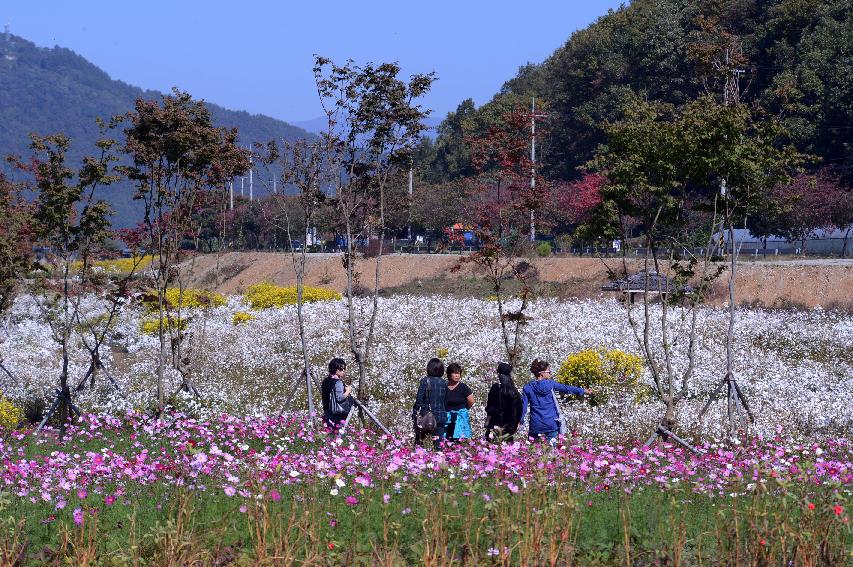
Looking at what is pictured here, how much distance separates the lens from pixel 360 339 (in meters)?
24.2

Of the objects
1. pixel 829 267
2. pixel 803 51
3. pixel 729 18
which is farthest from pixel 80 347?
pixel 729 18

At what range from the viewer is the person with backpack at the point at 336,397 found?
472 inches

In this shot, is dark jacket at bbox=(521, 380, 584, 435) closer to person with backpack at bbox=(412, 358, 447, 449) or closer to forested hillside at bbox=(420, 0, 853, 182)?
person with backpack at bbox=(412, 358, 447, 449)

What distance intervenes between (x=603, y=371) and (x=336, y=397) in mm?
7613

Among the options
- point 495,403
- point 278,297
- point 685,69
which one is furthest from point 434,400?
point 685,69

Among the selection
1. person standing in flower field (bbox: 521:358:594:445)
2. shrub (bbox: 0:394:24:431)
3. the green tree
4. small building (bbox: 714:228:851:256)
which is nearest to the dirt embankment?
shrub (bbox: 0:394:24:431)

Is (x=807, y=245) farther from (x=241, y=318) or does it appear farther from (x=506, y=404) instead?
(x=506, y=404)

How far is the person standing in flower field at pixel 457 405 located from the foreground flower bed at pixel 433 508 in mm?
1678

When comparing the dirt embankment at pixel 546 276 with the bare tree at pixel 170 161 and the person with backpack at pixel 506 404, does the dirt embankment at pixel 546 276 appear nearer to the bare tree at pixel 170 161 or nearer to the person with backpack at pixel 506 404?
the bare tree at pixel 170 161

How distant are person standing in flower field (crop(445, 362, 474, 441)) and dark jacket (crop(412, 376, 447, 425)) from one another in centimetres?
7

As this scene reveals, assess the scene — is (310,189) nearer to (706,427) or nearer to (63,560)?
(706,427)

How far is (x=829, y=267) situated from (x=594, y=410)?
73.8 ft

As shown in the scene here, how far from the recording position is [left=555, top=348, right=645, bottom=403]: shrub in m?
18.0

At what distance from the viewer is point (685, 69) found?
2377 inches
